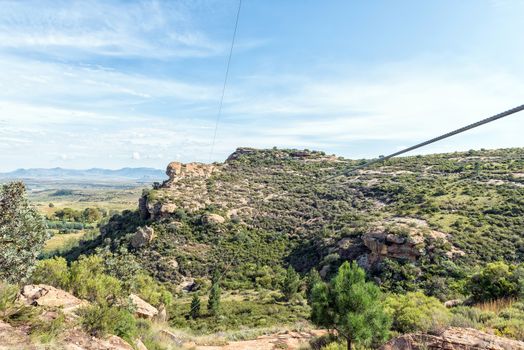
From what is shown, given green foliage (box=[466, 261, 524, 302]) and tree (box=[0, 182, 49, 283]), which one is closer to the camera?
tree (box=[0, 182, 49, 283])

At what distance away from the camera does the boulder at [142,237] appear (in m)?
60.9

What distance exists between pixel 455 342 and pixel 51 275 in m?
20.6

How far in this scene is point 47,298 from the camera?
14289 mm

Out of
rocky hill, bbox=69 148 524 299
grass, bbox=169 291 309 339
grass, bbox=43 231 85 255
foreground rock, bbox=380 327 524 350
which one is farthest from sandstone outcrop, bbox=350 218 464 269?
grass, bbox=43 231 85 255

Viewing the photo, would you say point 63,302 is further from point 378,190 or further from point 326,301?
point 378,190

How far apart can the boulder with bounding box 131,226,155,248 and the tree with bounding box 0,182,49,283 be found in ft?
166

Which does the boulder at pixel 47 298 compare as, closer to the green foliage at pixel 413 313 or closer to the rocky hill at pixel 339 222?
the green foliage at pixel 413 313

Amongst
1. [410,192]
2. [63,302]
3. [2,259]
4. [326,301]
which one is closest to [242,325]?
[326,301]

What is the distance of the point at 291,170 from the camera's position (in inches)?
3883

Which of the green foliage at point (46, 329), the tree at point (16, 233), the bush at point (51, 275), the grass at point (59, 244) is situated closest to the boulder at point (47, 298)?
the tree at point (16, 233)

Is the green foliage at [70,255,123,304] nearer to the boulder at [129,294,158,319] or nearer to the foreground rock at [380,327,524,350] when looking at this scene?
the boulder at [129,294,158,319]

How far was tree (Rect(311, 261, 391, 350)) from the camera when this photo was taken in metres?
14.2

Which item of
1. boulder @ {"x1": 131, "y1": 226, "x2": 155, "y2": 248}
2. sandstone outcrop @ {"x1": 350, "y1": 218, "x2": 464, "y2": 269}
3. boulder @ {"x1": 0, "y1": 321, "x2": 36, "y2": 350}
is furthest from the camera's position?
boulder @ {"x1": 131, "y1": 226, "x2": 155, "y2": 248}

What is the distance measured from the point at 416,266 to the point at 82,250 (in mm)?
65130
